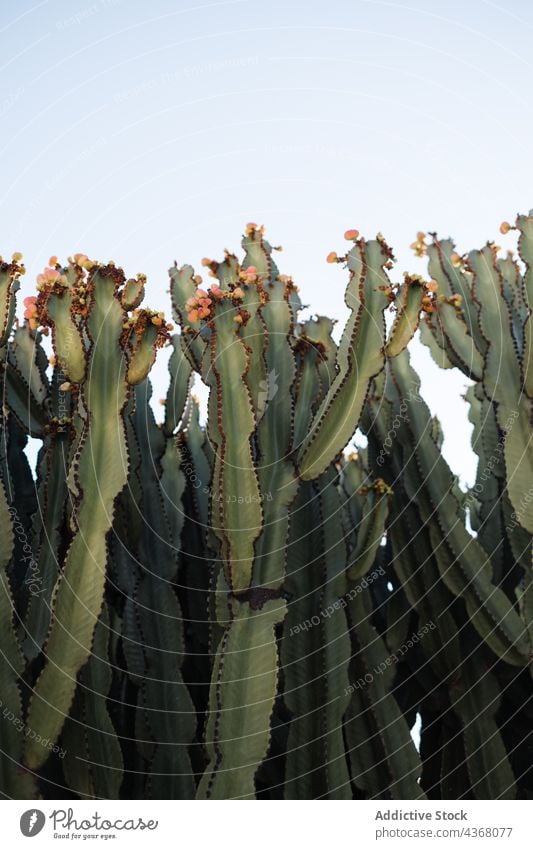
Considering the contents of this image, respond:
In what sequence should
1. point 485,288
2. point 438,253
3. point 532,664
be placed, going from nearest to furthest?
point 532,664
point 485,288
point 438,253

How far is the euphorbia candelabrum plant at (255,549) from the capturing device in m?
3.80

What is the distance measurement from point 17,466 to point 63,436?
1.96 ft

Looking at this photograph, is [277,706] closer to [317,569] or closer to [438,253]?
[317,569]

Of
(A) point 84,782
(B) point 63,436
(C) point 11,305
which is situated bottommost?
(A) point 84,782

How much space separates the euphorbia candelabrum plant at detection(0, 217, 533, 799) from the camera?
3.80 meters

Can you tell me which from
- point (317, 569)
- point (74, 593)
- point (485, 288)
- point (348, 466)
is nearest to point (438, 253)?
point (485, 288)
